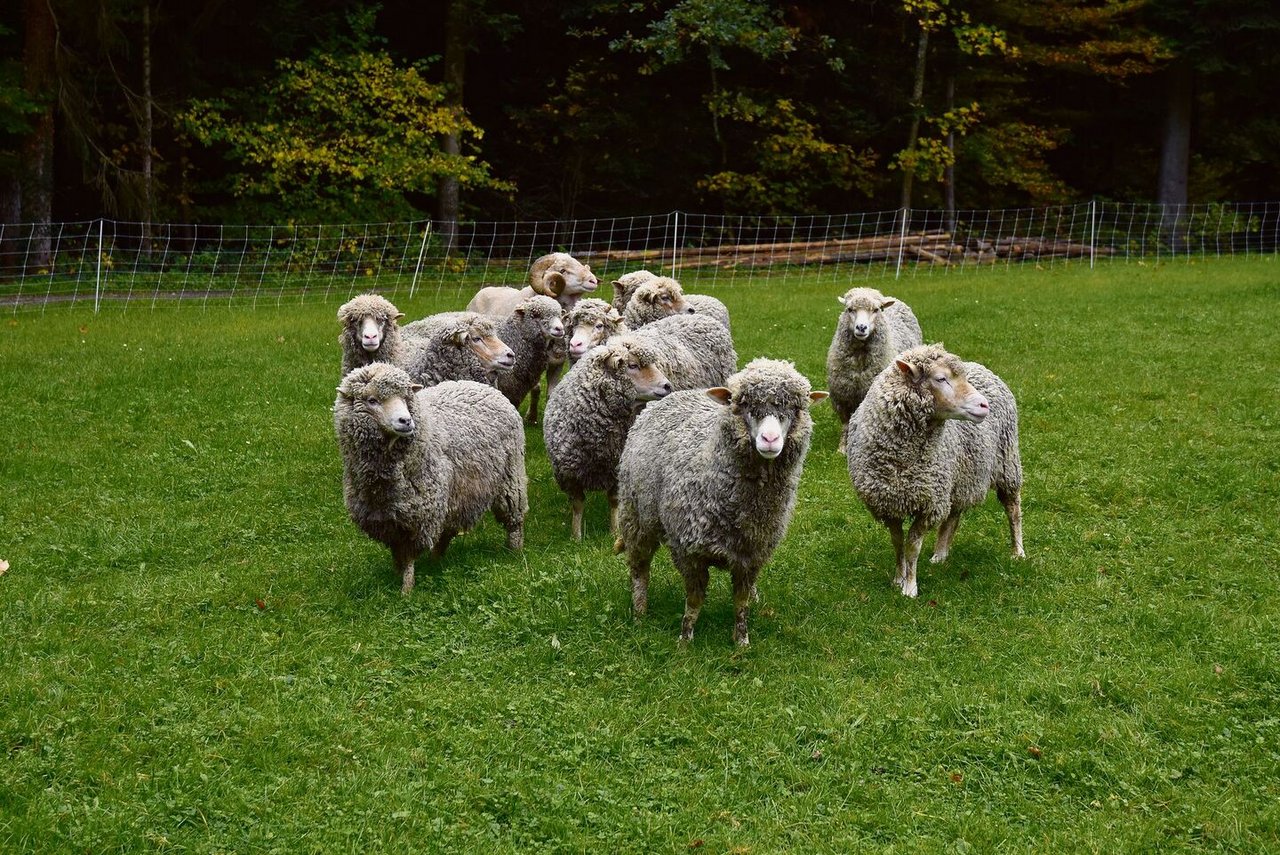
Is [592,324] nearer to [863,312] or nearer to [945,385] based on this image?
[863,312]

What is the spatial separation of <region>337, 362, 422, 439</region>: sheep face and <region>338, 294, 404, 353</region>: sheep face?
1977 mm

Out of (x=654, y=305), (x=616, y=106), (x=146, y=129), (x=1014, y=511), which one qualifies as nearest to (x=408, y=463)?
(x=1014, y=511)

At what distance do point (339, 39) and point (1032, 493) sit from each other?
1800cm

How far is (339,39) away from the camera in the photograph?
2194 cm

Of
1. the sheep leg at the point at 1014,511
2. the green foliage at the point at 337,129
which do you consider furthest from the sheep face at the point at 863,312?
the green foliage at the point at 337,129

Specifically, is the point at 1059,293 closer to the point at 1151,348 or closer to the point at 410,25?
the point at 1151,348

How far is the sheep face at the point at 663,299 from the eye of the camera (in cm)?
998

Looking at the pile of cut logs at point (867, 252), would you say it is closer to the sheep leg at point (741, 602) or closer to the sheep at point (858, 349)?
the sheep at point (858, 349)

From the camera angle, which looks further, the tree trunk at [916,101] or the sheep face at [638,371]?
the tree trunk at [916,101]

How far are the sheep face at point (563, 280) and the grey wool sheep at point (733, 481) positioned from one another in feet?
16.5

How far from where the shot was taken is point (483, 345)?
8.41 metres

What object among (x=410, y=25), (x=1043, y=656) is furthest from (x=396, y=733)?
(x=410, y=25)

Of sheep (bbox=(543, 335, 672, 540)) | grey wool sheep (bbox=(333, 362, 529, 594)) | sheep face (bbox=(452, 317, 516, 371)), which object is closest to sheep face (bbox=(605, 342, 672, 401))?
sheep (bbox=(543, 335, 672, 540))

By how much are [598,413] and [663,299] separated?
9.54ft
